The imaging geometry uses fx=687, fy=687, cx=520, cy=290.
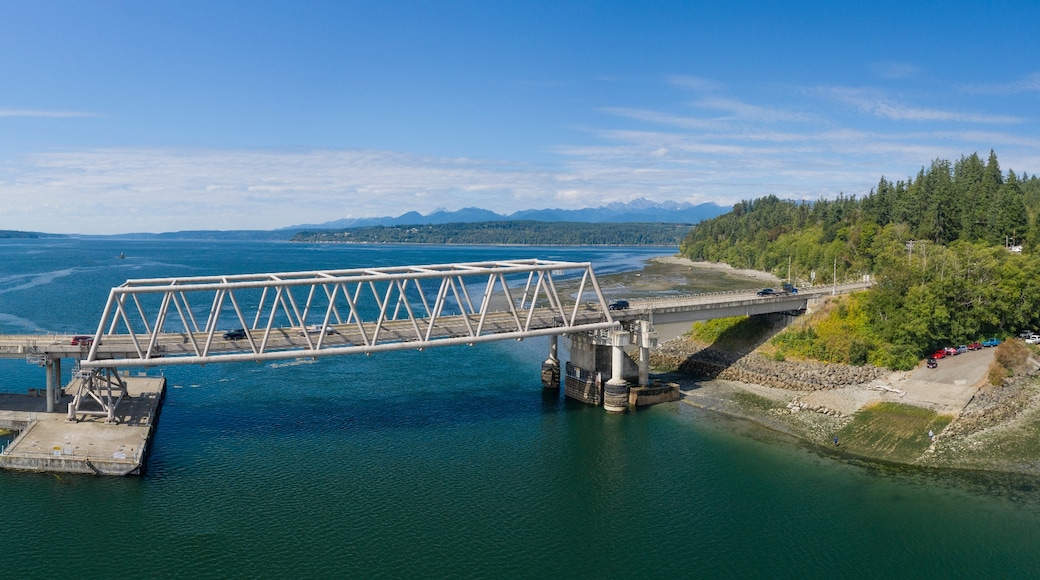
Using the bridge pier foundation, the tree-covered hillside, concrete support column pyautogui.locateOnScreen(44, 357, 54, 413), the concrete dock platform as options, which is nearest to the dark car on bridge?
the concrete dock platform

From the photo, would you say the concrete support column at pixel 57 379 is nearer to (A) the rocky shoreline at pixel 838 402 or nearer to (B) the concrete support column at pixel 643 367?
(B) the concrete support column at pixel 643 367

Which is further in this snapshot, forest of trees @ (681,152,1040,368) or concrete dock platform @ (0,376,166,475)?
forest of trees @ (681,152,1040,368)

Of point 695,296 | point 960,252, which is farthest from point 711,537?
point 960,252

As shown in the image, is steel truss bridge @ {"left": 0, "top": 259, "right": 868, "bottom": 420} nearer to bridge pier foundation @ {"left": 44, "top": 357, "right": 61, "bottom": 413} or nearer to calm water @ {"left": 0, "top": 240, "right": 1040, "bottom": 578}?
bridge pier foundation @ {"left": 44, "top": 357, "right": 61, "bottom": 413}

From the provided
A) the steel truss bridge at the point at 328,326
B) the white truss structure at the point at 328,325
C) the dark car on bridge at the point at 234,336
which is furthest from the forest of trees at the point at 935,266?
the dark car on bridge at the point at 234,336

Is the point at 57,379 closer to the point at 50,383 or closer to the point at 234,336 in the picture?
the point at 50,383

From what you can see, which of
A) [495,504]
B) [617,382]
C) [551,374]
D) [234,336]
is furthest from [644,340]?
[234,336]
